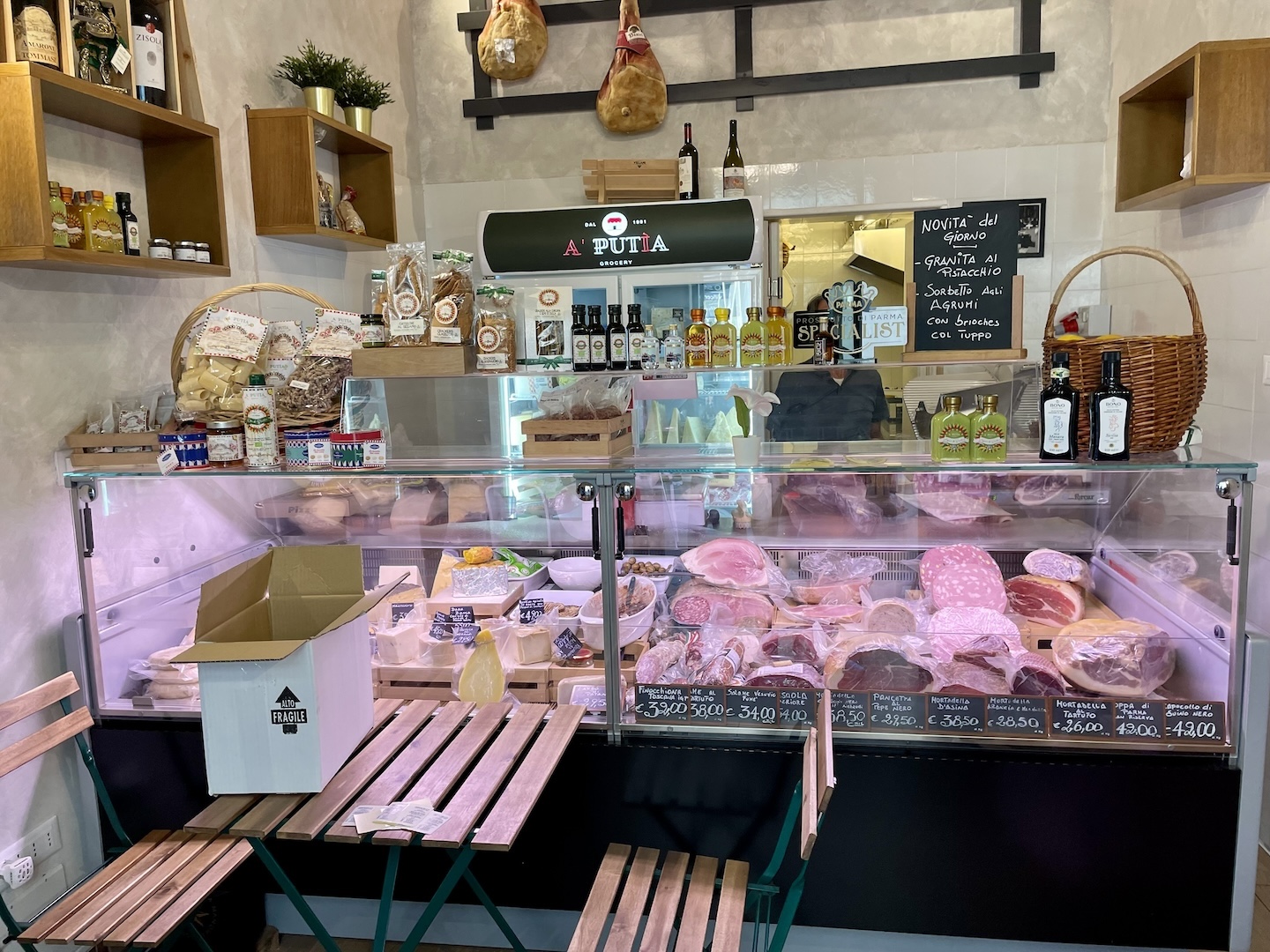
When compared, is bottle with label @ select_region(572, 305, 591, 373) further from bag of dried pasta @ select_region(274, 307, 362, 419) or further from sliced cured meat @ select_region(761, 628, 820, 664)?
sliced cured meat @ select_region(761, 628, 820, 664)

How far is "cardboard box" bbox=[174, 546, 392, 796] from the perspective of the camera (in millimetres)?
1684

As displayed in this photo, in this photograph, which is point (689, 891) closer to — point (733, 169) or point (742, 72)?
point (733, 169)

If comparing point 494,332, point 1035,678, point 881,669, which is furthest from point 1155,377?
point 494,332

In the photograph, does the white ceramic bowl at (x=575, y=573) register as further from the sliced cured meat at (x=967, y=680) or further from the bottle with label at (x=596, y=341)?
the sliced cured meat at (x=967, y=680)

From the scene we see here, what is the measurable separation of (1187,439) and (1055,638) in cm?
57

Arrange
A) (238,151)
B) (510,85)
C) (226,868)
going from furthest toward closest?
1. (510,85)
2. (238,151)
3. (226,868)

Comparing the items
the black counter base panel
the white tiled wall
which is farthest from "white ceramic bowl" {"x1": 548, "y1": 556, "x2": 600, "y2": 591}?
the white tiled wall

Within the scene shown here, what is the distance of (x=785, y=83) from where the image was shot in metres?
4.75

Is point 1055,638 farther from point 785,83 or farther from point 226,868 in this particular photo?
point 785,83

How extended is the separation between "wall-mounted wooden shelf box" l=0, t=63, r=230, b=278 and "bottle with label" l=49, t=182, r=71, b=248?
0.04 meters

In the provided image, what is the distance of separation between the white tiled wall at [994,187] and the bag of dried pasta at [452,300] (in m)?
2.63

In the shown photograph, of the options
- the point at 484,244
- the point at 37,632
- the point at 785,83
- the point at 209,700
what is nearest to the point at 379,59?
the point at 484,244

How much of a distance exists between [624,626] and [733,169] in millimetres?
2948

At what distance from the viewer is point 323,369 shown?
8.51 ft
